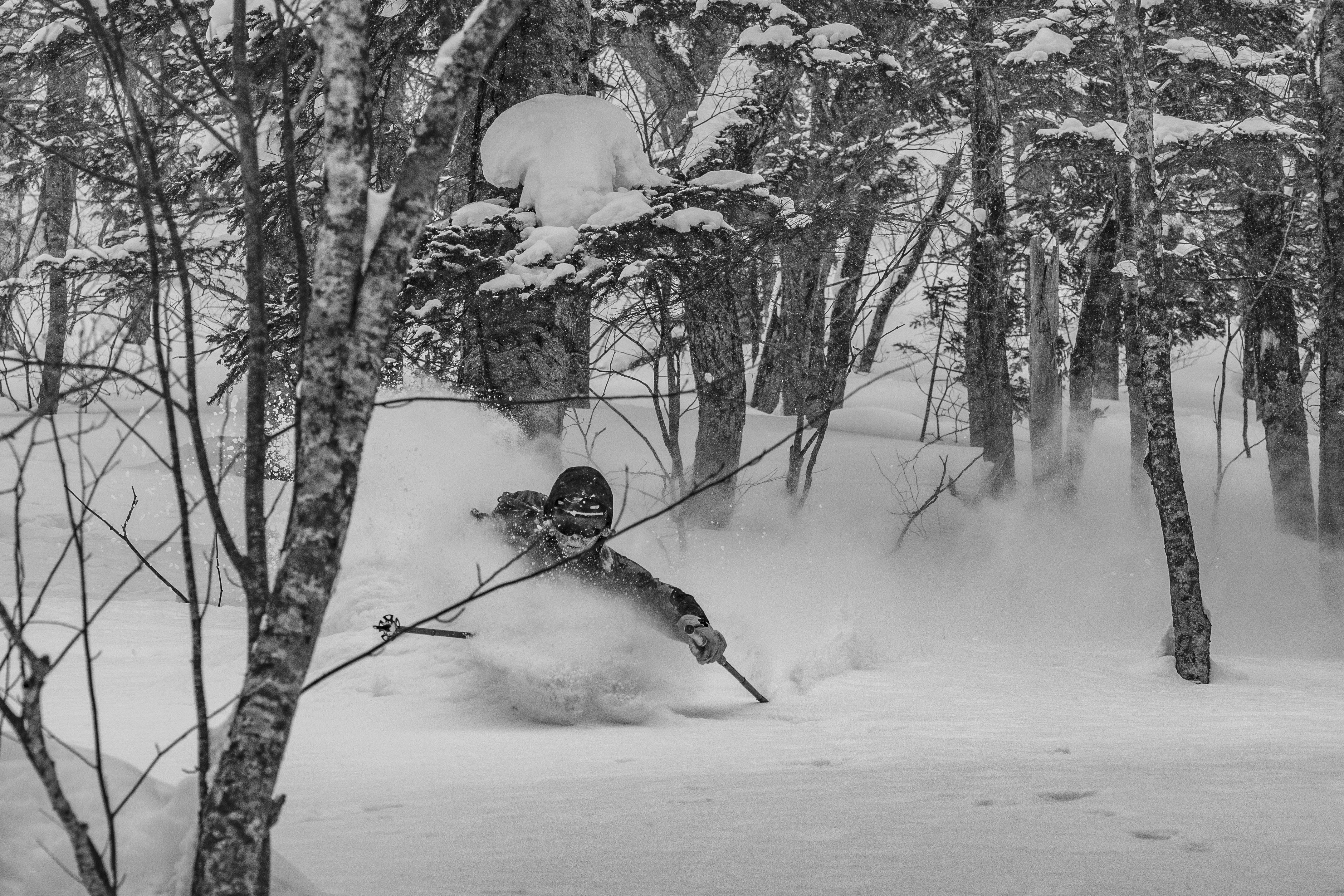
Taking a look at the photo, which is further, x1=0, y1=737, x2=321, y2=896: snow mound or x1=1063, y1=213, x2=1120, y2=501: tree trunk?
x1=1063, y1=213, x2=1120, y2=501: tree trunk

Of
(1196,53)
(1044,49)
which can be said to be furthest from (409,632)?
(1196,53)

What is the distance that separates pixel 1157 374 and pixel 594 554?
15.7 feet

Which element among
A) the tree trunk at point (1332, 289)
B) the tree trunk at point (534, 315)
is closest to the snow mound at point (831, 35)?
the tree trunk at point (534, 315)

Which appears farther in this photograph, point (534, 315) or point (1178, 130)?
point (1178, 130)

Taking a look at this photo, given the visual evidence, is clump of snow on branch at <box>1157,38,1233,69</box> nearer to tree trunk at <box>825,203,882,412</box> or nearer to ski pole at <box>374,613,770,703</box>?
tree trunk at <box>825,203,882,412</box>

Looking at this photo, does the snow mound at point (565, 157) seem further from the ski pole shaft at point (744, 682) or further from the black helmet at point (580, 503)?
the ski pole shaft at point (744, 682)

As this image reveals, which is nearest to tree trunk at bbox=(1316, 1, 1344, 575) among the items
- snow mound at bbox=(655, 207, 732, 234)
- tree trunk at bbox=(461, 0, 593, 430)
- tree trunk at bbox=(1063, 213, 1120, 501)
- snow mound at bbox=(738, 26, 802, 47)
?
tree trunk at bbox=(1063, 213, 1120, 501)

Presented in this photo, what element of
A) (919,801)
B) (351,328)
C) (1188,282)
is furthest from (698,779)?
(1188,282)

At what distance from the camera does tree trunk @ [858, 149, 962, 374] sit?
12823 millimetres

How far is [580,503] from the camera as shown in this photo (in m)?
6.57

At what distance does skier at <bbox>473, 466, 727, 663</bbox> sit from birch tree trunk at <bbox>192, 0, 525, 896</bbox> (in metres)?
4.35

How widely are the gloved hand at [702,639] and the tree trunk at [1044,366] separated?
886 cm

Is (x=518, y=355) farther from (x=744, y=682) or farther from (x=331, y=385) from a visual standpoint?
(x=331, y=385)

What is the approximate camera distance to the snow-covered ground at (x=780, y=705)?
10.6ft
